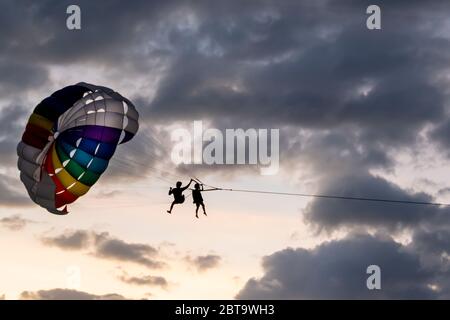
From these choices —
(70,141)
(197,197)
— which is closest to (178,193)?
(197,197)

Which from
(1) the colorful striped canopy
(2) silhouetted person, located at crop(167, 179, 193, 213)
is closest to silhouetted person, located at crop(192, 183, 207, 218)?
(2) silhouetted person, located at crop(167, 179, 193, 213)

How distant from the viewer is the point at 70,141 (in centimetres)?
5991

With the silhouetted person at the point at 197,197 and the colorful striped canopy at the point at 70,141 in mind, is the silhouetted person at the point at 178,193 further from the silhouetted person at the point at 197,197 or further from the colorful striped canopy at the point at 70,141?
the colorful striped canopy at the point at 70,141

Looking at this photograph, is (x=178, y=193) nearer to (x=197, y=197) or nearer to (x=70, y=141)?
(x=197, y=197)

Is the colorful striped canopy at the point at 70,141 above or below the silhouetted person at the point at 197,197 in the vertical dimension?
above

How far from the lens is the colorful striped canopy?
2334 inches

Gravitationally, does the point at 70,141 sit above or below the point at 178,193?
above

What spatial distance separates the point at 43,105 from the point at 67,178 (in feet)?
13.0

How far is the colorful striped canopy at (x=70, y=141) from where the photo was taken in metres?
59.3

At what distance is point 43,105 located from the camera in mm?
59406

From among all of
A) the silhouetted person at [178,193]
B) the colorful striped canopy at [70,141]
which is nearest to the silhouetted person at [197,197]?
the silhouetted person at [178,193]
